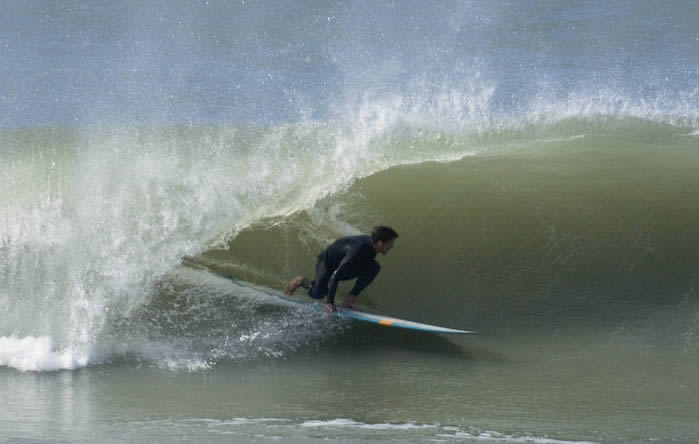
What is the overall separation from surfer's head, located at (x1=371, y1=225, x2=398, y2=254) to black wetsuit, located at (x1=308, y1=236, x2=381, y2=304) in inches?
7.7

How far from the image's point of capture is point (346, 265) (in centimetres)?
726

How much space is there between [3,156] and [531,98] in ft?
27.4

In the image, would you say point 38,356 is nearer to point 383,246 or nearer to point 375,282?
point 383,246

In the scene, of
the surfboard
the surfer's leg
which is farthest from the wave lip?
the surfer's leg

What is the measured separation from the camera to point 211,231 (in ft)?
28.9

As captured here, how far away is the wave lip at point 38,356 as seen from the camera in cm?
718

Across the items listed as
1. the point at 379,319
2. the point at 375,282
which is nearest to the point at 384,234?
the point at 379,319

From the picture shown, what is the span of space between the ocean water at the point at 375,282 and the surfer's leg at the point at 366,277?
0.37 meters

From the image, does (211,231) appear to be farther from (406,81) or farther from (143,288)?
(406,81)

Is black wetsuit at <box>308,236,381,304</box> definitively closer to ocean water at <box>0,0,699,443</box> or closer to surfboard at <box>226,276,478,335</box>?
surfboard at <box>226,276,478,335</box>

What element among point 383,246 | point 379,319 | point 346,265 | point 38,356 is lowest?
point 38,356

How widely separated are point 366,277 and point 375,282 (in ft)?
2.97

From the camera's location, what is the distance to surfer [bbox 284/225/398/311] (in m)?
7.10

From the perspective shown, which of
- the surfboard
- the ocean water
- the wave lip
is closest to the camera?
the ocean water
